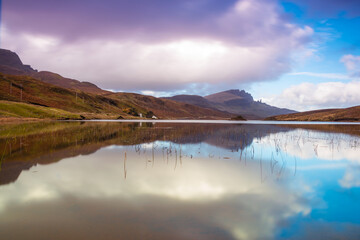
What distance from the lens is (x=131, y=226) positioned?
619 centimetres

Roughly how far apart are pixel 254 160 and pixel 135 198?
1028 cm

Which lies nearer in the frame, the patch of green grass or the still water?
the still water

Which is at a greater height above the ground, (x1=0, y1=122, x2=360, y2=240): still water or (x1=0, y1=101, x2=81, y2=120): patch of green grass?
(x1=0, y1=101, x2=81, y2=120): patch of green grass

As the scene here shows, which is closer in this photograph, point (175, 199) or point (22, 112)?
point (175, 199)

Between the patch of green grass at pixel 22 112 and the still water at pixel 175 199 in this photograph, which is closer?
the still water at pixel 175 199

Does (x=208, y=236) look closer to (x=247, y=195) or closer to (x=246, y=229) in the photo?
(x=246, y=229)

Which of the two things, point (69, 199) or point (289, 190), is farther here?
point (289, 190)

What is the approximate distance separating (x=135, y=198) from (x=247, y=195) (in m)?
4.23

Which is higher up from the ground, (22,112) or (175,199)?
(22,112)

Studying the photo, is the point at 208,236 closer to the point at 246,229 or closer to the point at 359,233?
the point at 246,229

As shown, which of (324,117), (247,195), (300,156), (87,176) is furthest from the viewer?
(324,117)

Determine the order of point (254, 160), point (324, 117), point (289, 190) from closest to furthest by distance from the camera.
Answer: point (289, 190) → point (254, 160) → point (324, 117)

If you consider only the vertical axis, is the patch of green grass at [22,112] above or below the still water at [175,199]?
above

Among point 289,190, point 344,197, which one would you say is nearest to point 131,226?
point 289,190
